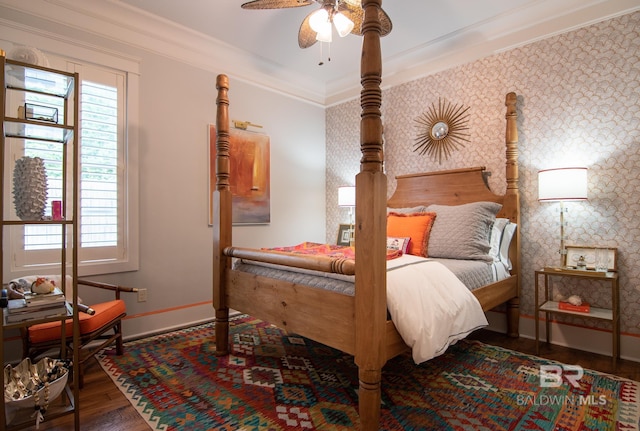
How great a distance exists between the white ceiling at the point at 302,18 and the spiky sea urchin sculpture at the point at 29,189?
172 cm

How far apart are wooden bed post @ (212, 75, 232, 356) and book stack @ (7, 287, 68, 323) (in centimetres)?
103

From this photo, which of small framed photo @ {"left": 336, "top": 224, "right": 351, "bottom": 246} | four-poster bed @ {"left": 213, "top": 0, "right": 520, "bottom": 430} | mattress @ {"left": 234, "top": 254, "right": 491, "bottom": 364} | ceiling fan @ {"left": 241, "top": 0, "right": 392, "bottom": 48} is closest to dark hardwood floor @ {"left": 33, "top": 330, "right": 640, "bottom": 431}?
four-poster bed @ {"left": 213, "top": 0, "right": 520, "bottom": 430}

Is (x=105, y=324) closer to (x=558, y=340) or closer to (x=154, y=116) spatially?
(x=154, y=116)

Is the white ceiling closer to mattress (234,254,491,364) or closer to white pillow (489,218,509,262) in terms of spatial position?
white pillow (489,218,509,262)

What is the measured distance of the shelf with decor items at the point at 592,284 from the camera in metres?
2.35

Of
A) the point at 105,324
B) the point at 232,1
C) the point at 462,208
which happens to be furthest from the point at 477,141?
the point at 105,324

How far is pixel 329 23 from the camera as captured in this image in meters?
2.39

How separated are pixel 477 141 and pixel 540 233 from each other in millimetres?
1027

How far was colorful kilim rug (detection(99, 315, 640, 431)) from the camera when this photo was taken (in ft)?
5.63

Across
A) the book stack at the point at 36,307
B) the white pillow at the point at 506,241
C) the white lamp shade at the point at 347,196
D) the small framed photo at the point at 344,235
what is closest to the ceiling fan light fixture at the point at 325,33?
the white lamp shade at the point at 347,196

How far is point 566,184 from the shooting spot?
249 centimetres

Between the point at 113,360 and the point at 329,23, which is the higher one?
the point at 329,23

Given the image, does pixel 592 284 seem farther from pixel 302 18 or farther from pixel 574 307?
pixel 302 18

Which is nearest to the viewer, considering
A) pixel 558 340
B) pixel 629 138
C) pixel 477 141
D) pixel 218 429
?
pixel 218 429
